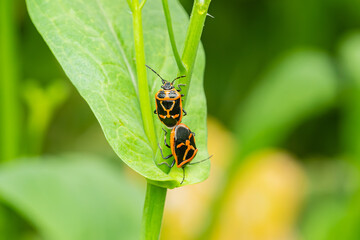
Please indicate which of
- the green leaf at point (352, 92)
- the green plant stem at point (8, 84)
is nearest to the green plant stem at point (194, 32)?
the green plant stem at point (8, 84)

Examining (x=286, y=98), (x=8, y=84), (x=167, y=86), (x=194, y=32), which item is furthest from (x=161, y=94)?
(x=286, y=98)

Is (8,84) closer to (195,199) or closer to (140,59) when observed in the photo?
(195,199)

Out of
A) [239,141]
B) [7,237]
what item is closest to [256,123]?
[239,141]

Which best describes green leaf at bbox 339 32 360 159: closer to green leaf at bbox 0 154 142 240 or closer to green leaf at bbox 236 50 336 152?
green leaf at bbox 236 50 336 152

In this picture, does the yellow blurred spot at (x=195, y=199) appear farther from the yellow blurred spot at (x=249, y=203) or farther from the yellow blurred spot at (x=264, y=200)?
the yellow blurred spot at (x=264, y=200)

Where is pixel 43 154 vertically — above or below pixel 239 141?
below

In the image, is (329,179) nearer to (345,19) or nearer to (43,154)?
(345,19)

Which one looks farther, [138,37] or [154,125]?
[154,125]
